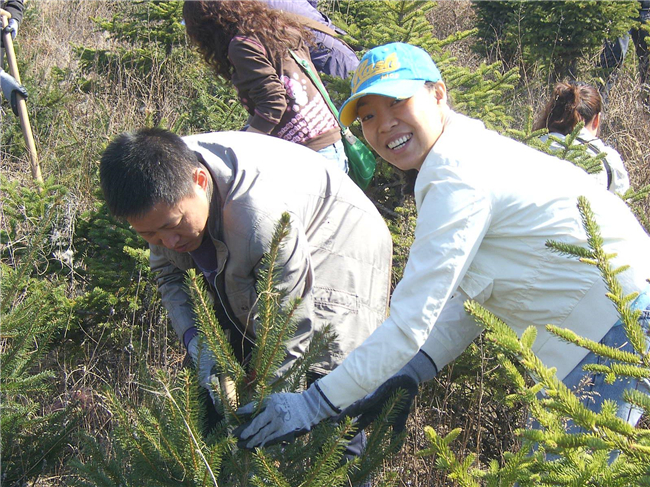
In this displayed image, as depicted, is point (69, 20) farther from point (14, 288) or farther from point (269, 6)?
point (14, 288)

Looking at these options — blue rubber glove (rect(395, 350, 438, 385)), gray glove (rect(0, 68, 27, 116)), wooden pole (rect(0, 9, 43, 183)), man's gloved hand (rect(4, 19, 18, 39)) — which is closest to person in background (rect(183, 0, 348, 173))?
blue rubber glove (rect(395, 350, 438, 385))

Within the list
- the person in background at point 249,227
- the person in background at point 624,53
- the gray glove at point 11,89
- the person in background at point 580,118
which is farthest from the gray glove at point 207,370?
the person in background at point 624,53

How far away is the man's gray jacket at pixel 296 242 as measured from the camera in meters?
2.00

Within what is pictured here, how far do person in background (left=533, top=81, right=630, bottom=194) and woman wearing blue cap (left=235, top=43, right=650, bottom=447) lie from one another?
222 centimetres

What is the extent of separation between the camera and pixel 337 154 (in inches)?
121

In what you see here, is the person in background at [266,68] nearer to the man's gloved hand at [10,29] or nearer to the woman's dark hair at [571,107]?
the woman's dark hair at [571,107]

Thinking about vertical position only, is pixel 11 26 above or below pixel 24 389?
above

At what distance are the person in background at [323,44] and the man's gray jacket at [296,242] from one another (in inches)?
51.0

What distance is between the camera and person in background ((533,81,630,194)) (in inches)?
148

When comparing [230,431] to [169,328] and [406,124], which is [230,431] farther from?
[169,328]

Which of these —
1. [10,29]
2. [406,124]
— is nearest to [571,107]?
[406,124]

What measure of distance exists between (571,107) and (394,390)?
9.21 ft

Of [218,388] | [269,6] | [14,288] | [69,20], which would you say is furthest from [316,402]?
[69,20]

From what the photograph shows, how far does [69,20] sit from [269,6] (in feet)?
27.6
